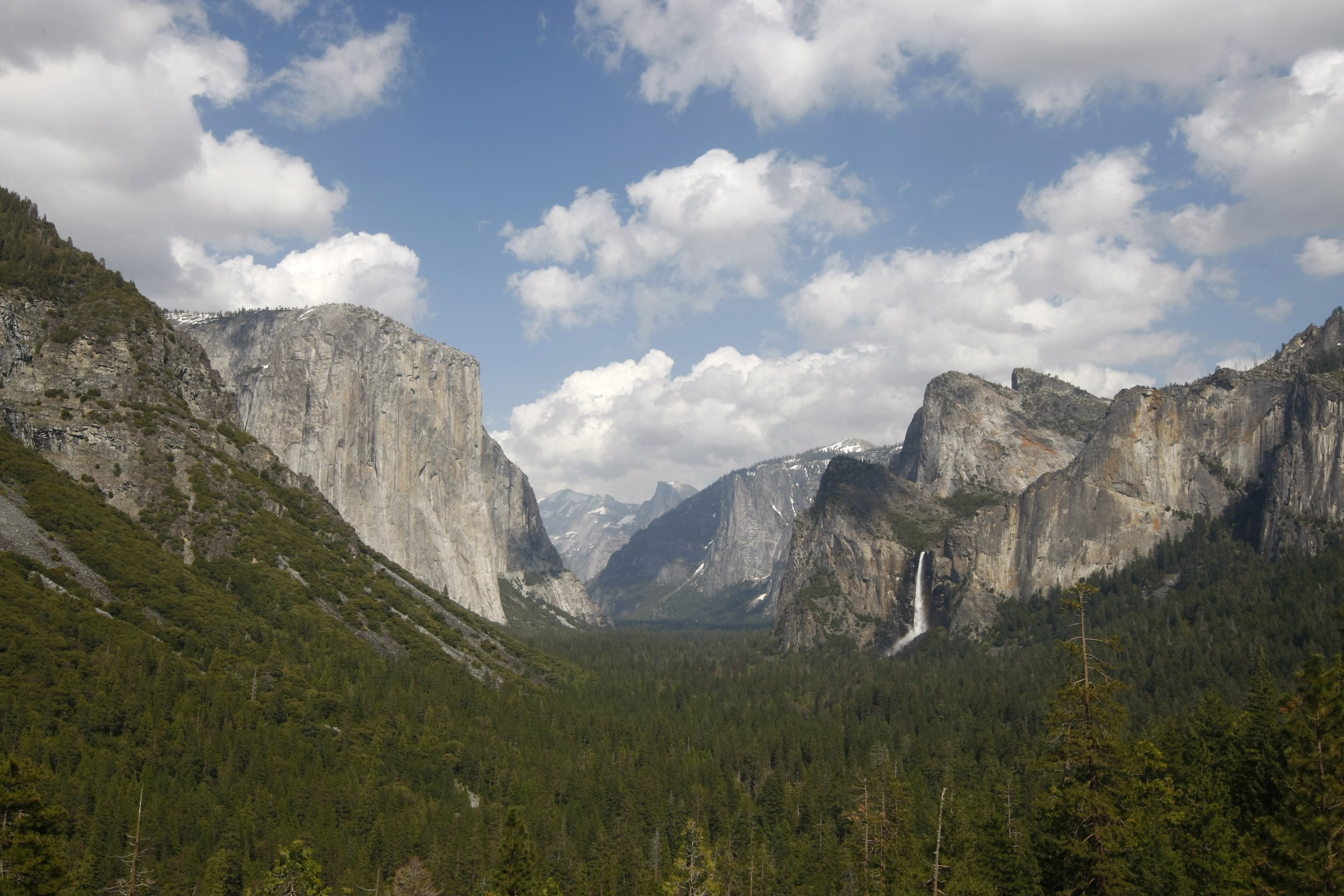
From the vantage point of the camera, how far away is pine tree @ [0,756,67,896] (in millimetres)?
40656

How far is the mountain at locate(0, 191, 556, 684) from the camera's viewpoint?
110m

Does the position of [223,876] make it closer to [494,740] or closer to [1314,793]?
[494,740]

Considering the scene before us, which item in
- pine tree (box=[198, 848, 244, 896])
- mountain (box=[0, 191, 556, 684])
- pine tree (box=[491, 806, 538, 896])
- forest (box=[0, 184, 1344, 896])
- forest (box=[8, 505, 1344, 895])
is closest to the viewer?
forest (box=[8, 505, 1344, 895])

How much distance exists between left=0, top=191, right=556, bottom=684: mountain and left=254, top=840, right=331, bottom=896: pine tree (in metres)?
54.5

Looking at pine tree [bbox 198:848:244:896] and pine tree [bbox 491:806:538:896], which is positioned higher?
pine tree [bbox 491:806:538:896]

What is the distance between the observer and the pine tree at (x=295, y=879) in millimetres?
52094

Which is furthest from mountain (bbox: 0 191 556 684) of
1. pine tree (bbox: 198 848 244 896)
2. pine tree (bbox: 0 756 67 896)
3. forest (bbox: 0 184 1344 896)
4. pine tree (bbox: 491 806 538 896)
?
pine tree (bbox: 491 806 538 896)

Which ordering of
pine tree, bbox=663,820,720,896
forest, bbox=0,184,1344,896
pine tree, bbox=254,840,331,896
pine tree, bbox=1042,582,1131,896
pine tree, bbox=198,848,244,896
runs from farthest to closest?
pine tree, bbox=198,848,244,896 → pine tree, bbox=663,820,720,896 → pine tree, bbox=254,840,331,896 → forest, bbox=0,184,1344,896 → pine tree, bbox=1042,582,1131,896

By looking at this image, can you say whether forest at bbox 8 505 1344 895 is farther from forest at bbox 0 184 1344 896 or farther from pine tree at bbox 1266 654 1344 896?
forest at bbox 0 184 1344 896

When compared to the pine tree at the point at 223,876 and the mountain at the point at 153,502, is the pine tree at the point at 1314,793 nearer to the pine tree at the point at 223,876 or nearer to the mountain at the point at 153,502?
the pine tree at the point at 223,876

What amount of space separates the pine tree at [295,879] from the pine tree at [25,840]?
11.4 metres

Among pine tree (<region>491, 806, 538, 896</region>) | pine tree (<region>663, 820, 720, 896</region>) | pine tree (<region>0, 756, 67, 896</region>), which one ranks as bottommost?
pine tree (<region>663, 820, 720, 896</region>)

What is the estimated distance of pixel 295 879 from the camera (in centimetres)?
5269

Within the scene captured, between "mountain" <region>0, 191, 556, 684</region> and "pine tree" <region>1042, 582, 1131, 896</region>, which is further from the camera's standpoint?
"mountain" <region>0, 191, 556, 684</region>
